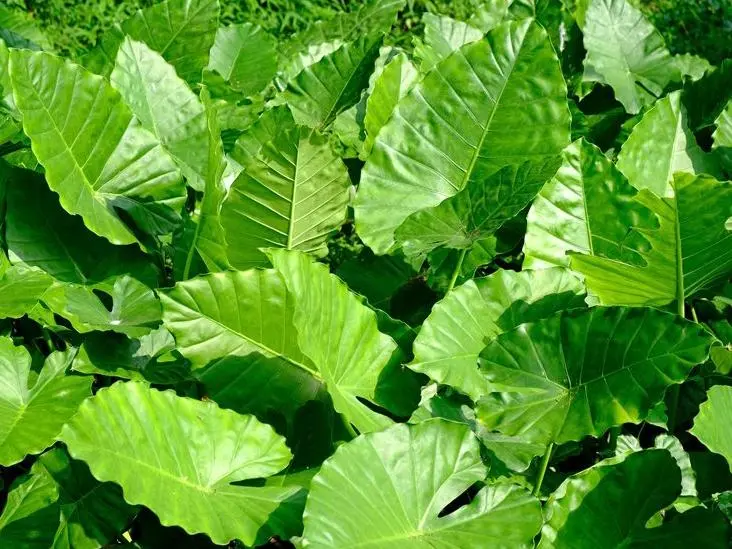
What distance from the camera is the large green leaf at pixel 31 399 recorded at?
126 centimetres

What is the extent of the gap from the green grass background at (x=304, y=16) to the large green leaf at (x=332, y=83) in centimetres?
242

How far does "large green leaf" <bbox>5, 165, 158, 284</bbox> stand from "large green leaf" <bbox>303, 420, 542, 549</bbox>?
62 centimetres

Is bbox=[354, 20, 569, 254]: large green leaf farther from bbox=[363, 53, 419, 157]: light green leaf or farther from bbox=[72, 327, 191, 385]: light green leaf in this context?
bbox=[72, 327, 191, 385]: light green leaf

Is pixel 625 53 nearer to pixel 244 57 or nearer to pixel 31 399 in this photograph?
pixel 244 57

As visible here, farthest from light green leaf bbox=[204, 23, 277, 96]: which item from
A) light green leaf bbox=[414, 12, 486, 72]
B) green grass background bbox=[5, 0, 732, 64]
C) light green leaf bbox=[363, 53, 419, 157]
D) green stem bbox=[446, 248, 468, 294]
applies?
green grass background bbox=[5, 0, 732, 64]

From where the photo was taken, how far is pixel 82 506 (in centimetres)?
127

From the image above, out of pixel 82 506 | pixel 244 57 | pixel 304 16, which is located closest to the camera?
pixel 82 506

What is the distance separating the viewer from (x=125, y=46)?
1.69m

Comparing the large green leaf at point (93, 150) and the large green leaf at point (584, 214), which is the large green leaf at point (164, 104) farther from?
the large green leaf at point (584, 214)

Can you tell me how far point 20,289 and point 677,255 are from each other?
874 millimetres

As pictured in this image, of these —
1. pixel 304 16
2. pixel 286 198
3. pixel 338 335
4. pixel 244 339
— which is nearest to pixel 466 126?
pixel 286 198

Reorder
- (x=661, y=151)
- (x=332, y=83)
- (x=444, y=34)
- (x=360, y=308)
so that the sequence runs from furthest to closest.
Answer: (x=444, y=34) → (x=332, y=83) → (x=661, y=151) → (x=360, y=308)

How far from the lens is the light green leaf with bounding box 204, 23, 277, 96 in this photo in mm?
2127

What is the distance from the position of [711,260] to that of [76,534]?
2.89ft
